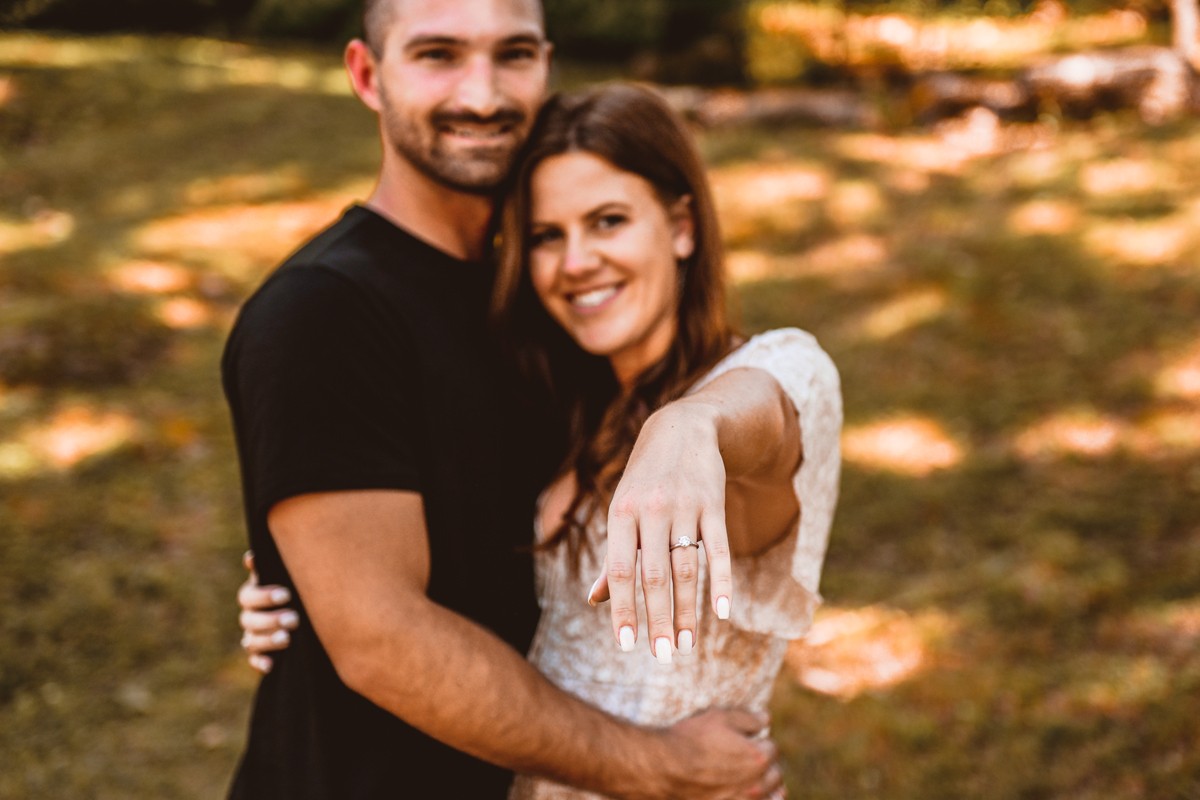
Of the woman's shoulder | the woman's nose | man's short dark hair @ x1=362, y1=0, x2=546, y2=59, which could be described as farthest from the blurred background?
man's short dark hair @ x1=362, y1=0, x2=546, y2=59

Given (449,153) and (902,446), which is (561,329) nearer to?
(449,153)

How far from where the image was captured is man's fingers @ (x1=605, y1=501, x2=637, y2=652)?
94cm

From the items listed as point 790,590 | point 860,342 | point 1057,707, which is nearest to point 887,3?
point 860,342

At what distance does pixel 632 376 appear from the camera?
219cm

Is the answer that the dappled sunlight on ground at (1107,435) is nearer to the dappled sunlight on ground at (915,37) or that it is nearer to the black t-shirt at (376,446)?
the black t-shirt at (376,446)

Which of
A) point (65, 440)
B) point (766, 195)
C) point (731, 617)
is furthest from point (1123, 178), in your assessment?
point (65, 440)

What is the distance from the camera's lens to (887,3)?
10.2m

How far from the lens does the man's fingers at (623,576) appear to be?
0.94m

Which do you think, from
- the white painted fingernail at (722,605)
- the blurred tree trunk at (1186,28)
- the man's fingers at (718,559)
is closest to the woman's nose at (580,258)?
the man's fingers at (718,559)

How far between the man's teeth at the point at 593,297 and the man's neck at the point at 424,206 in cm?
29

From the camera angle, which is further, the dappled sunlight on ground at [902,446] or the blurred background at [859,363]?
the dappled sunlight on ground at [902,446]

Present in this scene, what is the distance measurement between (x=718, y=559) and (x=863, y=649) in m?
3.16

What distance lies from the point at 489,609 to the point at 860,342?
Answer: 175 inches

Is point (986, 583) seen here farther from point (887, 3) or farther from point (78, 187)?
point (887, 3)
